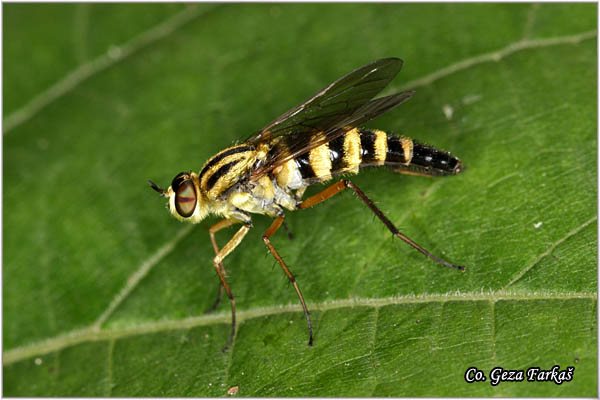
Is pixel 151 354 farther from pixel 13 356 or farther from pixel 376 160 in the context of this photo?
pixel 376 160

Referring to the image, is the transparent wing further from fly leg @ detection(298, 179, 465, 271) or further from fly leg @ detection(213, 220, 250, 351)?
fly leg @ detection(213, 220, 250, 351)

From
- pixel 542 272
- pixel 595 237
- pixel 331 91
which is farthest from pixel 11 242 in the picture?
pixel 595 237

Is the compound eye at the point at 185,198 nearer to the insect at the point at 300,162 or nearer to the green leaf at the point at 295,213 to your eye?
the insect at the point at 300,162

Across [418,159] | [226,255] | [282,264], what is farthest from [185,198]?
[418,159]

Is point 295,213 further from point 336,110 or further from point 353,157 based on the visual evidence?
point 336,110

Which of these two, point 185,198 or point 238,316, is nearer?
point 238,316

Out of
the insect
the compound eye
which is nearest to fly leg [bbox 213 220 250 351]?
the insect

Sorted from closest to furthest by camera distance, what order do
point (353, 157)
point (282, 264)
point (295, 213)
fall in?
point (282, 264) → point (353, 157) → point (295, 213)
